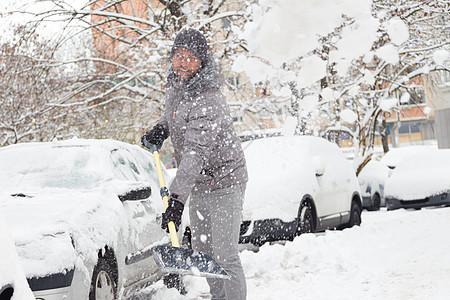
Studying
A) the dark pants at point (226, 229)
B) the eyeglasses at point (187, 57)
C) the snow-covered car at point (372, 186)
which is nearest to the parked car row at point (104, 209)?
the dark pants at point (226, 229)

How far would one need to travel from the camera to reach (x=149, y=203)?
234 inches

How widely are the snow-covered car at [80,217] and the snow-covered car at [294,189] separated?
87.3 inches

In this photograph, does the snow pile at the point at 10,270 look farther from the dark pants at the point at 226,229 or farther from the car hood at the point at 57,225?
the dark pants at the point at 226,229

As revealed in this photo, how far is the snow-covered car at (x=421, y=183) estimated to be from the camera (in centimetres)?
1408

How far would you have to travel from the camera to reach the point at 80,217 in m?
4.52

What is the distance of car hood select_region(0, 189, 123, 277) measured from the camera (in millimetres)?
4125

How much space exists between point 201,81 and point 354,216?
24.2ft

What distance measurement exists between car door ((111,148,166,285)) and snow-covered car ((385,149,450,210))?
9.11m

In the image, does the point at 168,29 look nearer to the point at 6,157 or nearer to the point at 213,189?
the point at 6,157

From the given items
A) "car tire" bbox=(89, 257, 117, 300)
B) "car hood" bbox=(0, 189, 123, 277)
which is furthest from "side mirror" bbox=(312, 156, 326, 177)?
"car tire" bbox=(89, 257, 117, 300)

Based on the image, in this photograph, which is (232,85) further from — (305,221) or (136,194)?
(136,194)

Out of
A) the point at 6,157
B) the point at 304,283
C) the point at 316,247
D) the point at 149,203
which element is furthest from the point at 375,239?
the point at 6,157

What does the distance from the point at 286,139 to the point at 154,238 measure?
14.3 ft

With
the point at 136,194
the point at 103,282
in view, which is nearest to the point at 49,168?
the point at 136,194
